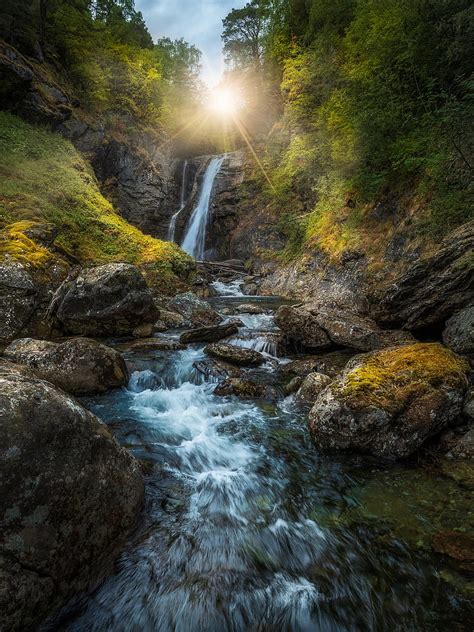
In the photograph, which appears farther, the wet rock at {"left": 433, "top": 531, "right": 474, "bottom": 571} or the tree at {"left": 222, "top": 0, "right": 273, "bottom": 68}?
the tree at {"left": 222, "top": 0, "right": 273, "bottom": 68}

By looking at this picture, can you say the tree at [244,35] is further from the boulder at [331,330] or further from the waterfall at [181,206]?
the boulder at [331,330]

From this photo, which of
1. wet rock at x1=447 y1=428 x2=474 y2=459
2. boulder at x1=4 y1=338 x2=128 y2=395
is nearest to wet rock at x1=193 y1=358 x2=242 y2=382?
boulder at x1=4 y1=338 x2=128 y2=395

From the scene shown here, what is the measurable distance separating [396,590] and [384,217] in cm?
1300

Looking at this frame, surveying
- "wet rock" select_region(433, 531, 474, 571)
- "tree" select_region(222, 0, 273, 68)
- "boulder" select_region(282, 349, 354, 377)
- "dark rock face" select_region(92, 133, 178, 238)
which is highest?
"tree" select_region(222, 0, 273, 68)

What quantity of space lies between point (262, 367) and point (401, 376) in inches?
144

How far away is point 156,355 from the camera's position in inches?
330

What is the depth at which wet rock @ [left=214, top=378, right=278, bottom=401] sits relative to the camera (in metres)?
6.65

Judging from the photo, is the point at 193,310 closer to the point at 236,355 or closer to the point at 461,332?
the point at 236,355

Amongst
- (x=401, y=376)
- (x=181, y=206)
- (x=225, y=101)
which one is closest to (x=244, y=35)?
(x=225, y=101)

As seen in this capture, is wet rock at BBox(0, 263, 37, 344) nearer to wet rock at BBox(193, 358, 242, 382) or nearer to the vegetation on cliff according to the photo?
wet rock at BBox(193, 358, 242, 382)

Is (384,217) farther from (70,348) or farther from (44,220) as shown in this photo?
(44,220)

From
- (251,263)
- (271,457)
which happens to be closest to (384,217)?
(251,263)

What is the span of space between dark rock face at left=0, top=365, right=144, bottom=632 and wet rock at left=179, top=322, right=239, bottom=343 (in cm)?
616

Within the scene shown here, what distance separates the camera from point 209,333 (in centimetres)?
968
